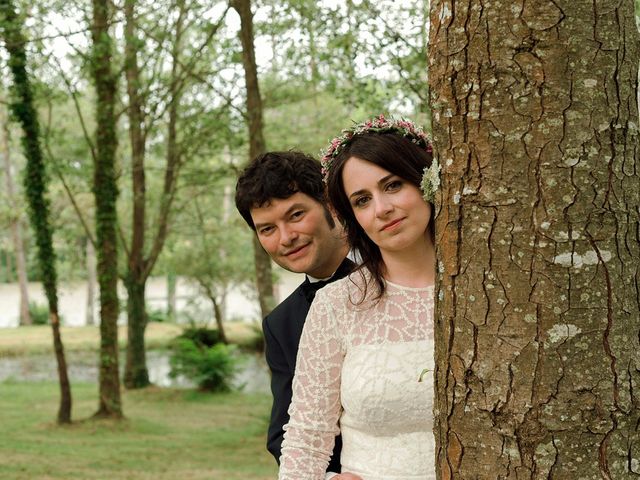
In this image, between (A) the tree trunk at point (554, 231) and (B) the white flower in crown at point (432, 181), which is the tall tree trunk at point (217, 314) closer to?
(B) the white flower in crown at point (432, 181)

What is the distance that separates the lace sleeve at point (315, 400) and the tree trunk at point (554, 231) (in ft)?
2.79

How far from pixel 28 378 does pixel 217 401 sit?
788 centimetres

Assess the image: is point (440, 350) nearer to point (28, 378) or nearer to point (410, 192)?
point (410, 192)

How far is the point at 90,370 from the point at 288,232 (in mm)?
25899

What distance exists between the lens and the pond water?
80.8ft

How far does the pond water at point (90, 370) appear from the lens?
24.6 metres

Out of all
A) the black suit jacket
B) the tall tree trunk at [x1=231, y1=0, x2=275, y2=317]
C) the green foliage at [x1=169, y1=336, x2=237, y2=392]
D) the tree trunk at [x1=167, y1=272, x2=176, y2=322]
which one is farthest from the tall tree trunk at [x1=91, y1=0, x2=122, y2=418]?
the tree trunk at [x1=167, y1=272, x2=176, y2=322]

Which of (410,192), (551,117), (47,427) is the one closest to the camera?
(551,117)

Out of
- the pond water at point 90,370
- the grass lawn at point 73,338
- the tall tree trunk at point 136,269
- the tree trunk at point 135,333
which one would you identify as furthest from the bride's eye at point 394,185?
the grass lawn at point 73,338

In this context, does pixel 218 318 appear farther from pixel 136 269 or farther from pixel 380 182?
pixel 380 182

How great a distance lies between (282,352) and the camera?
10.4 feet

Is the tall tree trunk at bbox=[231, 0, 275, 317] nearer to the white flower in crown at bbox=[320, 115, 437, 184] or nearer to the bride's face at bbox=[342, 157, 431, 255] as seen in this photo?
the white flower in crown at bbox=[320, 115, 437, 184]

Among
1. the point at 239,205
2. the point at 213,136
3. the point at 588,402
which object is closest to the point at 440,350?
the point at 588,402

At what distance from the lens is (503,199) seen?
1.70 metres
